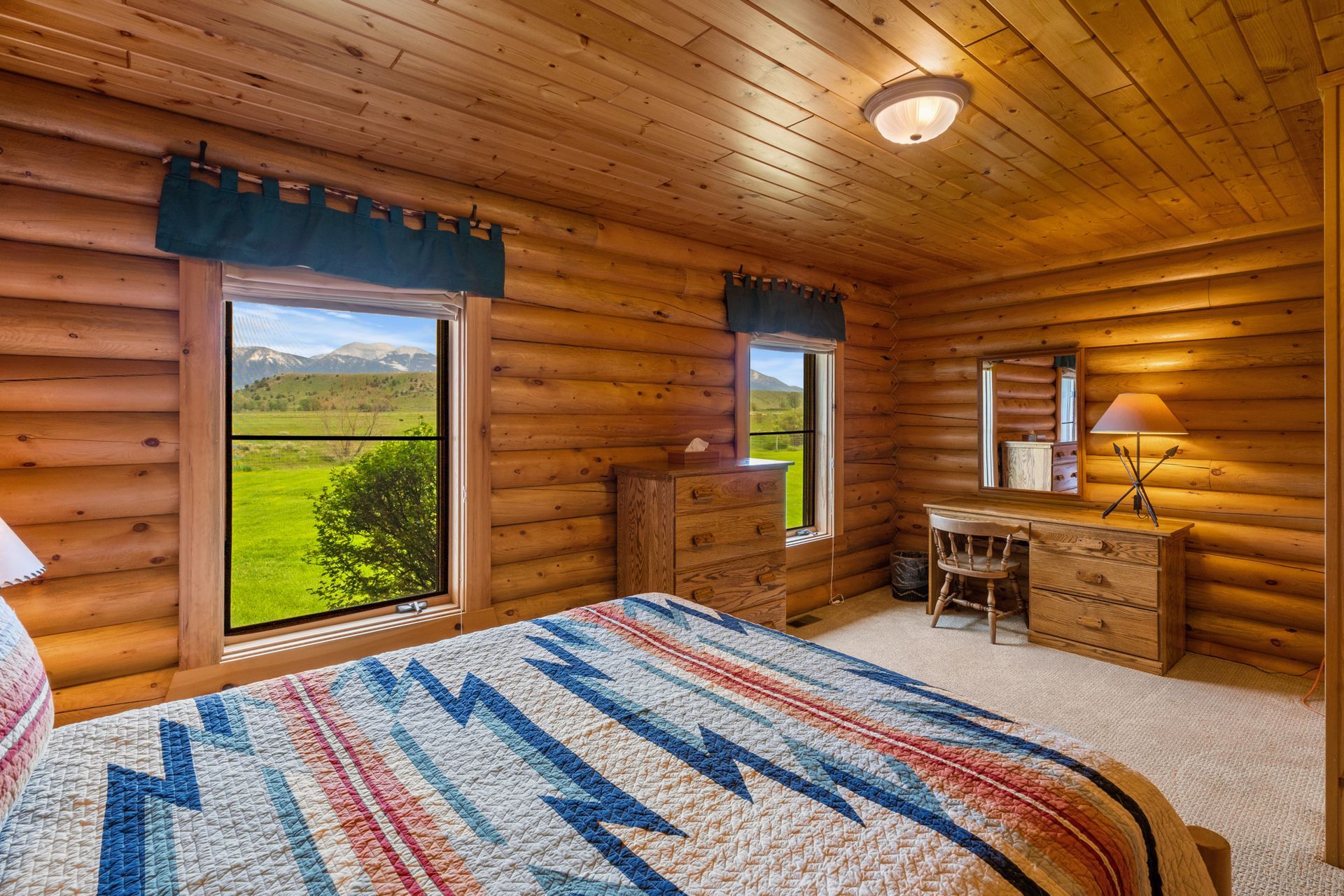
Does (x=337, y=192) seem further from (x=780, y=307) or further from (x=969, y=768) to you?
(x=969, y=768)

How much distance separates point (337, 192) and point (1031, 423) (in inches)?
168

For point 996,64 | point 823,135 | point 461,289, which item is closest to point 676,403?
point 461,289

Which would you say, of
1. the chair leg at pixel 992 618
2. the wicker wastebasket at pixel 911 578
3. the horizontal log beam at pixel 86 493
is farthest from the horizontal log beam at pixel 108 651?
the wicker wastebasket at pixel 911 578

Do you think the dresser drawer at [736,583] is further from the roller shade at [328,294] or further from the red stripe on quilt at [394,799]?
the red stripe on quilt at [394,799]

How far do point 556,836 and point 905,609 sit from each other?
4.00 metres

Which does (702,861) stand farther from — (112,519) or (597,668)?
(112,519)

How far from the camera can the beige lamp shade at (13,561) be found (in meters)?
1.50

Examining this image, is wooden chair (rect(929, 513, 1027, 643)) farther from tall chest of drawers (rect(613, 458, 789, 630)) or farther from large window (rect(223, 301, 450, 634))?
large window (rect(223, 301, 450, 634))

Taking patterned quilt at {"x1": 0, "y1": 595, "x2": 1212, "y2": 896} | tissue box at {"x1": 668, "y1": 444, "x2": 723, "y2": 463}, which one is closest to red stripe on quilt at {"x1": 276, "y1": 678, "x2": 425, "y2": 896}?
patterned quilt at {"x1": 0, "y1": 595, "x2": 1212, "y2": 896}

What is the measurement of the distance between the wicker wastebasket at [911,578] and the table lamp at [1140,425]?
121cm

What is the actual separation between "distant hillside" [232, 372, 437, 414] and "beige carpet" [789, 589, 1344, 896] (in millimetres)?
2608

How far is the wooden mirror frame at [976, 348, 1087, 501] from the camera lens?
4117mm

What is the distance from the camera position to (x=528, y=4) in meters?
1.65

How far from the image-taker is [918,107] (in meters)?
2.08
